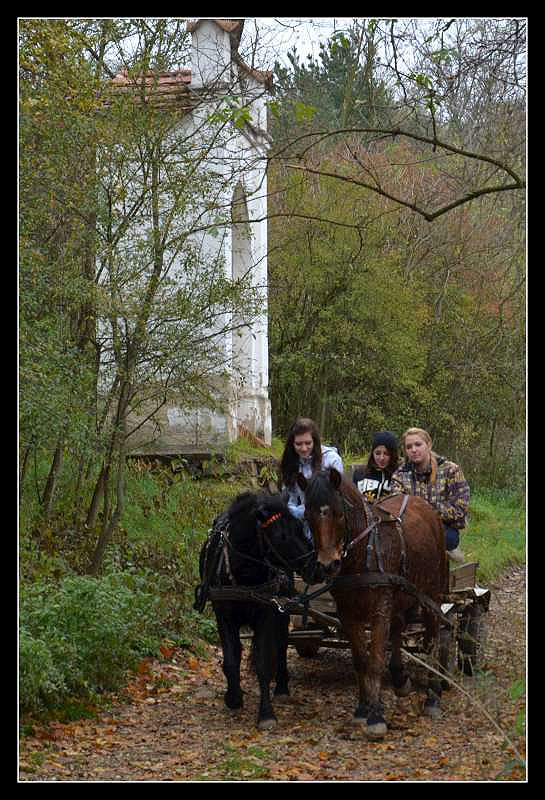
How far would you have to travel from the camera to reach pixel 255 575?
7352 millimetres

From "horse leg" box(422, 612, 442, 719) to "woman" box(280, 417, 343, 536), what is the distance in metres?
1.36

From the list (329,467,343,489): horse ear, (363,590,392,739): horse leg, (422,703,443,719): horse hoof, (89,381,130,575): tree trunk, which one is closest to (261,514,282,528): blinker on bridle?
(329,467,343,489): horse ear

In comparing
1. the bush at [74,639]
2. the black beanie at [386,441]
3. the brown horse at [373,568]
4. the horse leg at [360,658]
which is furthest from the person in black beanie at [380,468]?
the bush at [74,639]

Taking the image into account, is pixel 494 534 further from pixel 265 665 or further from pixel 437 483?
pixel 265 665

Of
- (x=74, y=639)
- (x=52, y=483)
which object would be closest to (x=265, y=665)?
(x=74, y=639)

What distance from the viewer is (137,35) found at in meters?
10.7

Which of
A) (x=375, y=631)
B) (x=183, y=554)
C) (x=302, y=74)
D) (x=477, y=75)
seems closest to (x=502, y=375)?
(x=302, y=74)

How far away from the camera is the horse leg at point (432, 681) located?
7508mm

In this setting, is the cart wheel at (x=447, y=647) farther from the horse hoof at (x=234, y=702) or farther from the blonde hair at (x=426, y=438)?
the horse hoof at (x=234, y=702)

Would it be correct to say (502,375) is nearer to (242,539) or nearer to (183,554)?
(183,554)

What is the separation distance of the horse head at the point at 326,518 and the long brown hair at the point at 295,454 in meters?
0.73

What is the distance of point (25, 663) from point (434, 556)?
10.4 feet

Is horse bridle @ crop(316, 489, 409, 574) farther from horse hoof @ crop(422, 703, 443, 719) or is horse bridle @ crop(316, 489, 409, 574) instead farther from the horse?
horse hoof @ crop(422, 703, 443, 719)

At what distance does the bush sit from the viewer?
7098 millimetres
